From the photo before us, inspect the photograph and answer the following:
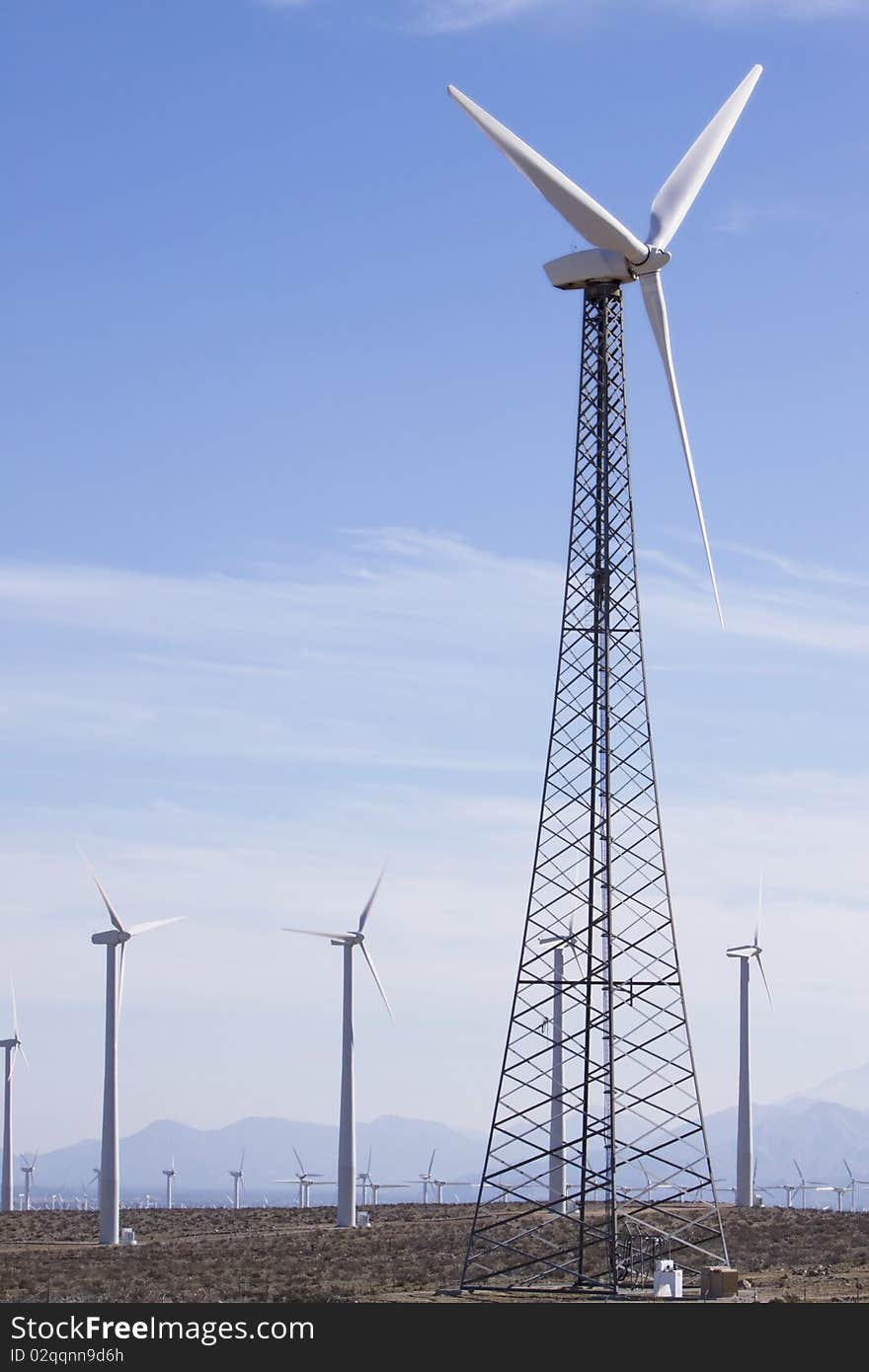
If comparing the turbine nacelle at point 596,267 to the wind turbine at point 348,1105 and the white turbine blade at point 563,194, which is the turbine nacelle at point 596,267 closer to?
the white turbine blade at point 563,194

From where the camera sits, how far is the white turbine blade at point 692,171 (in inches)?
2292

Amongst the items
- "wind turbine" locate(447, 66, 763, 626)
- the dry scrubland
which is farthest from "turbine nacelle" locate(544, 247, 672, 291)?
the dry scrubland

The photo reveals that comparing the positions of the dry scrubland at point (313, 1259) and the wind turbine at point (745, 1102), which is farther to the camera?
the wind turbine at point (745, 1102)

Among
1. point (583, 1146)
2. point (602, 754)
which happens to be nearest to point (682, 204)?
point (602, 754)

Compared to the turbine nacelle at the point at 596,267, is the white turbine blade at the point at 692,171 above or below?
above

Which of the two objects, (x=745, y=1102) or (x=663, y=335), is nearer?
→ (x=663, y=335)

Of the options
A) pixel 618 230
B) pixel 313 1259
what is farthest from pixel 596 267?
pixel 313 1259

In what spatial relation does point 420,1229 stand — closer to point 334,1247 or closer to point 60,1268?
point 334,1247

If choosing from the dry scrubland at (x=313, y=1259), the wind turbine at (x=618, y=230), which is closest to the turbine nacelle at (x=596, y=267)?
the wind turbine at (x=618, y=230)

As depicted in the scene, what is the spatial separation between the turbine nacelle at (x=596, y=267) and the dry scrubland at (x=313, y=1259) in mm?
26380

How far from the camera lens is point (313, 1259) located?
72562 mm

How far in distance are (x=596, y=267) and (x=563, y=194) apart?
2.23 metres

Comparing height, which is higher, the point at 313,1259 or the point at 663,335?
the point at 663,335

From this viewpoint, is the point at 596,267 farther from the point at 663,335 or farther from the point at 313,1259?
the point at 313,1259
